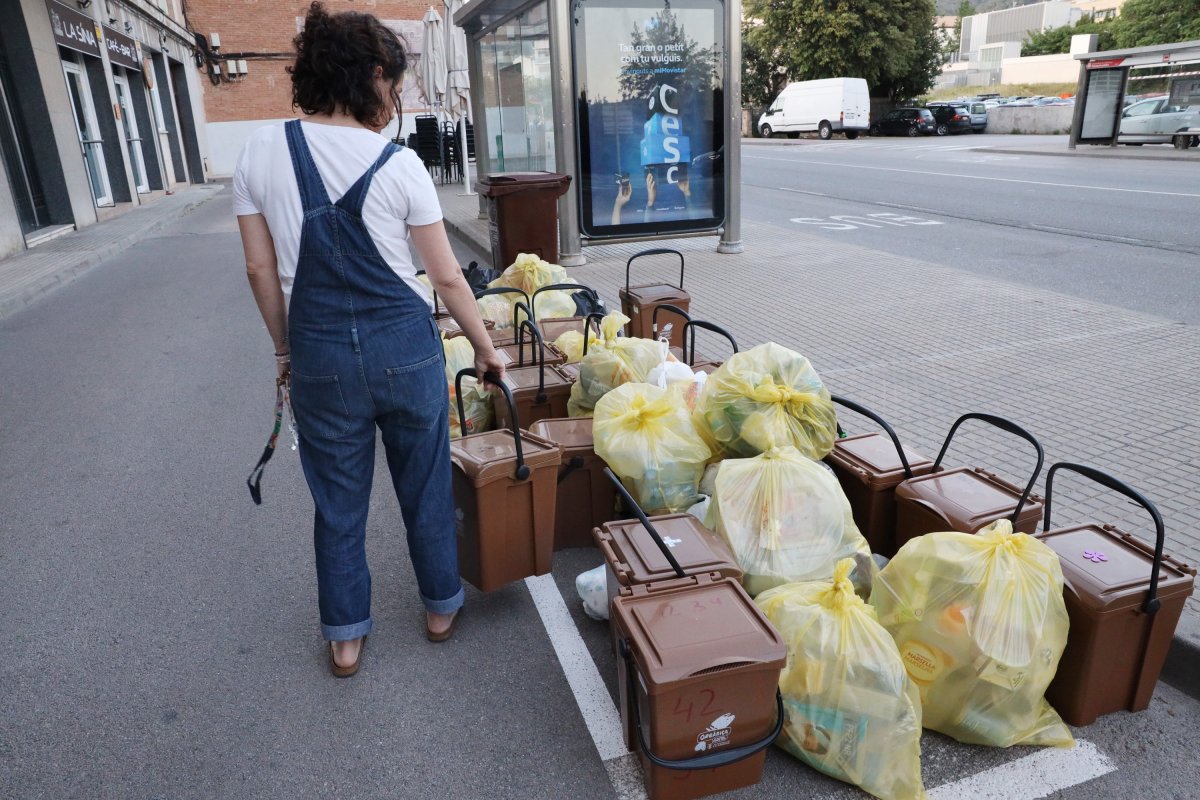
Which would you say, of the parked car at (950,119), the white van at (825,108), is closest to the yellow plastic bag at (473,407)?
the white van at (825,108)

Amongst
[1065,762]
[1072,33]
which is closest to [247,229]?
[1065,762]

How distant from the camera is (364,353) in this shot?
246cm

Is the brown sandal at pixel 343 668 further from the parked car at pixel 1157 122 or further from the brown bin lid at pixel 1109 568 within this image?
the parked car at pixel 1157 122

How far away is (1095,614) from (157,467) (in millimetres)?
4485

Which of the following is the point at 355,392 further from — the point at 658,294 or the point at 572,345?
the point at 658,294

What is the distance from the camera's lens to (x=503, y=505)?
2.97 meters

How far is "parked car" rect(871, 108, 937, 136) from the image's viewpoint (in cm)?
3656

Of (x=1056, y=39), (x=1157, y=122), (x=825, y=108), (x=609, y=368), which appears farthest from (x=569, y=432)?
(x=1056, y=39)

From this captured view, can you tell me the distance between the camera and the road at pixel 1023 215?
27.8ft

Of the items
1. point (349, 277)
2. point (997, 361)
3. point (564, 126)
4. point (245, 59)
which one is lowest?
point (997, 361)

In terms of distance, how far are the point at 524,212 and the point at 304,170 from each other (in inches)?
241

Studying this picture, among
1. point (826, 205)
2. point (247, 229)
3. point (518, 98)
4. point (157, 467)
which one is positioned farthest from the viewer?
point (826, 205)

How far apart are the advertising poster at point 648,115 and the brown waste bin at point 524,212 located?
85cm

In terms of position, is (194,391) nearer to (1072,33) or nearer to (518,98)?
(518,98)
